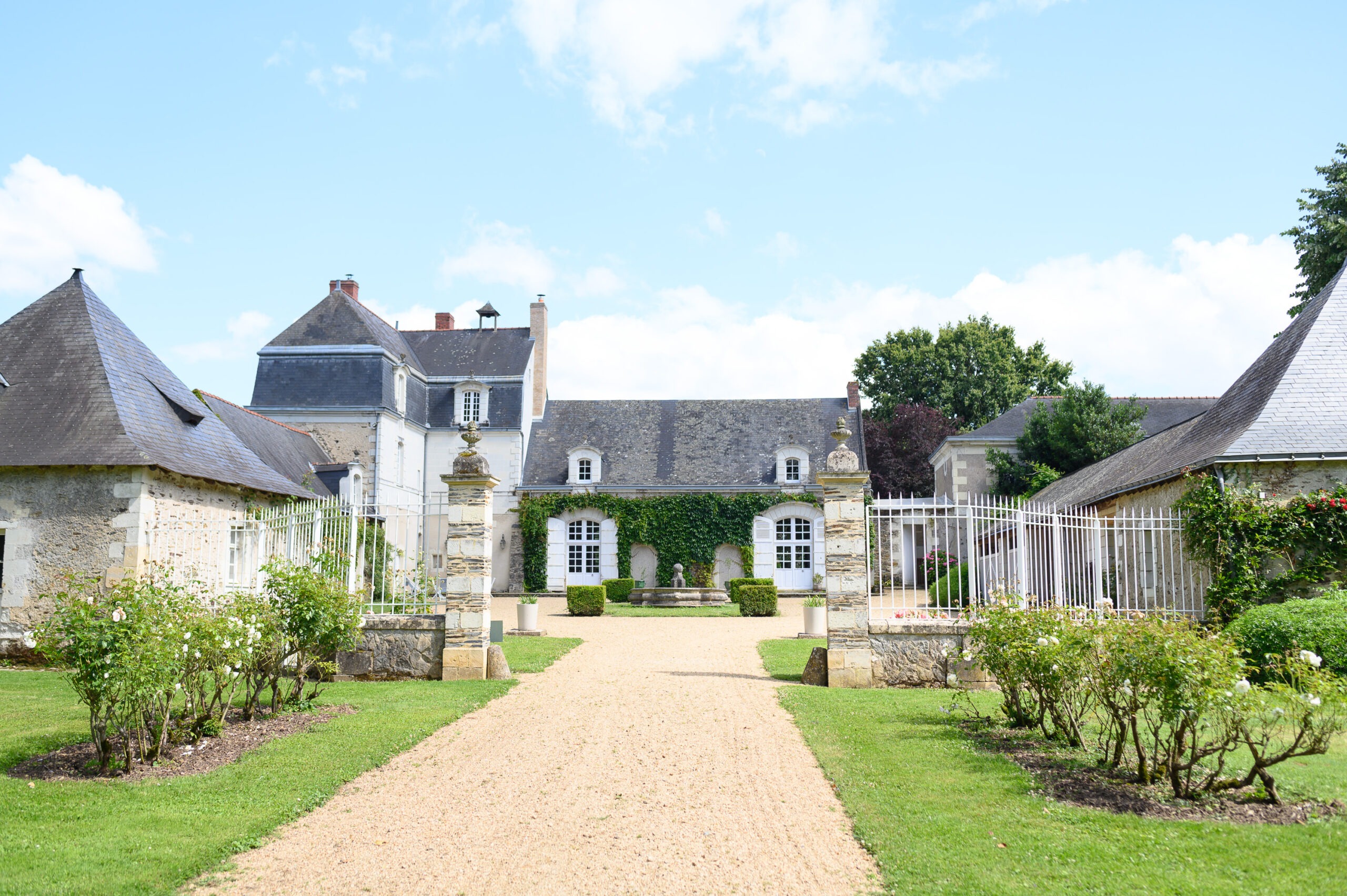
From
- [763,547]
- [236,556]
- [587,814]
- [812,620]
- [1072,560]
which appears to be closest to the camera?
[587,814]

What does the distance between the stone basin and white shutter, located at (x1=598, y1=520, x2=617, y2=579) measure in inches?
150

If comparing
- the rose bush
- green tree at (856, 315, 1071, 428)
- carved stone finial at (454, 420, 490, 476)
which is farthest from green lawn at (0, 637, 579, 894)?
green tree at (856, 315, 1071, 428)

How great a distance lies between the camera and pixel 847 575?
8.81 metres

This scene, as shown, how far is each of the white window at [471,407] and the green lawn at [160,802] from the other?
64.1 feet

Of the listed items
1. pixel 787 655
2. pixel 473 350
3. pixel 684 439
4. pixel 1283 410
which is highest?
pixel 473 350

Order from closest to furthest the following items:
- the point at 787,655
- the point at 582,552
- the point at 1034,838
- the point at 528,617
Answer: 1. the point at 1034,838
2. the point at 787,655
3. the point at 528,617
4. the point at 582,552

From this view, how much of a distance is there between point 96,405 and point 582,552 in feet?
51.6

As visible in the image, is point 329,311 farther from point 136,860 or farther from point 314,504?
point 136,860

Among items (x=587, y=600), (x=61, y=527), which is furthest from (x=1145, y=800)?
(x=587, y=600)

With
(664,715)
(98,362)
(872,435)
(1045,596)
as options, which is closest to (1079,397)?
(872,435)

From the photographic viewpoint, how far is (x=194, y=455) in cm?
1158

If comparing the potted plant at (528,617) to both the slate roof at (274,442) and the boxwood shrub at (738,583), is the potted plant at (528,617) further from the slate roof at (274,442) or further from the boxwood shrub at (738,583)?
the boxwood shrub at (738,583)

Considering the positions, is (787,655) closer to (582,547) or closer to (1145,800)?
(1145,800)

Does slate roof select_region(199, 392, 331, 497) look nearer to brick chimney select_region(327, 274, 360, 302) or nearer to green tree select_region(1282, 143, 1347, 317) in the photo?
brick chimney select_region(327, 274, 360, 302)
